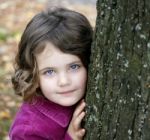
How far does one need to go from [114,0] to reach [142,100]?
437mm

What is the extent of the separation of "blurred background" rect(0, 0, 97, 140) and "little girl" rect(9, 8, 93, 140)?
8.23 ft

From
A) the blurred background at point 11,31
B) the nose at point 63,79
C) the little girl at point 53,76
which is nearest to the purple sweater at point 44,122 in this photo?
the little girl at point 53,76

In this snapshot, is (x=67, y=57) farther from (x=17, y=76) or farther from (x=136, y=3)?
(x=136, y=3)

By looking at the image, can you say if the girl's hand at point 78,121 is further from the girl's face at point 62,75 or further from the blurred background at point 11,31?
the blurred background at point 11,31

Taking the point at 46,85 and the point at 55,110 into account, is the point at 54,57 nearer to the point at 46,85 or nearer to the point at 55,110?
the point at 46,85

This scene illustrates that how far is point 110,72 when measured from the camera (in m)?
2.12

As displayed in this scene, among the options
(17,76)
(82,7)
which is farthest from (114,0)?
(82,7)

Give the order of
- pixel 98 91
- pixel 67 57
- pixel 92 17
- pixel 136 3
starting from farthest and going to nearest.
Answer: pixel 92 17 → pixel 67 57 → pixel 98 91 → pixel 136 3

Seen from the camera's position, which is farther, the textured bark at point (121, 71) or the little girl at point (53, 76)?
the little girl at point (53, 76)

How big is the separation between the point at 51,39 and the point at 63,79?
0.78 ft

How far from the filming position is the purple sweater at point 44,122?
2.59 m

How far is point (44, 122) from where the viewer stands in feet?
8.55

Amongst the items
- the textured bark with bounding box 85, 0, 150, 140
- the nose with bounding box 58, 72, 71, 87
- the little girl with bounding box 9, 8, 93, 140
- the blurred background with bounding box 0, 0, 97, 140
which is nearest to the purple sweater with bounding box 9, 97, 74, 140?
the little girl with bounding box 9, 8, 93, 140

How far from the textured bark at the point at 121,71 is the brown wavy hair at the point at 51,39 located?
0.82 ft
